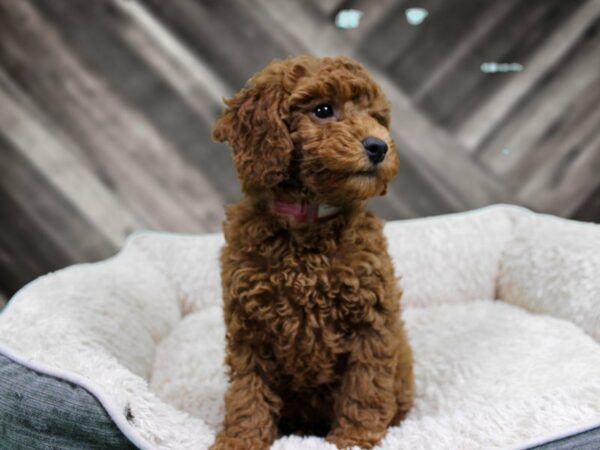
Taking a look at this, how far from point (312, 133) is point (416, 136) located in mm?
1482

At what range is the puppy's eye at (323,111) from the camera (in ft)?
4.04

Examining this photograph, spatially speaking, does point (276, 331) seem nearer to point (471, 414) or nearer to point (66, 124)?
point (471, 414)

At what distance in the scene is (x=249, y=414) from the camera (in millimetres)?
1326

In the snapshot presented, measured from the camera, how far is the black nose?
1.16 meters

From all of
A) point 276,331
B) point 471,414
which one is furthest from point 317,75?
point 471,414

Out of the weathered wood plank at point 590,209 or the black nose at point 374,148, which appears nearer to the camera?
the black nose at point 374,148

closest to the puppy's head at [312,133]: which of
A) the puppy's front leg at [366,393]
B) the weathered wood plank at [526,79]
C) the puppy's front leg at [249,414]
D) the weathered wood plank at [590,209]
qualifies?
the puppy's front leg at [366,393]

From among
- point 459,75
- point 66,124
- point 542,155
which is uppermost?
point 66,124

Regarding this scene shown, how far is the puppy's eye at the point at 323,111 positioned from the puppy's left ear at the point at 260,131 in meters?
0.06

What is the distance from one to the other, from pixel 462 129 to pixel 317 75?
1525 mm

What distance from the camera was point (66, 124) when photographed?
253cm

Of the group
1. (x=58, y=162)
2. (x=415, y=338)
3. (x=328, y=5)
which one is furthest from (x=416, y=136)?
(x=58, y=162)

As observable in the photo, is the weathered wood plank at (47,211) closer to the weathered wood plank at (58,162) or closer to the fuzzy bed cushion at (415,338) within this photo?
the weathered wood plank at (58,162)

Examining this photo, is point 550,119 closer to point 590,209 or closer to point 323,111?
point 590,209
